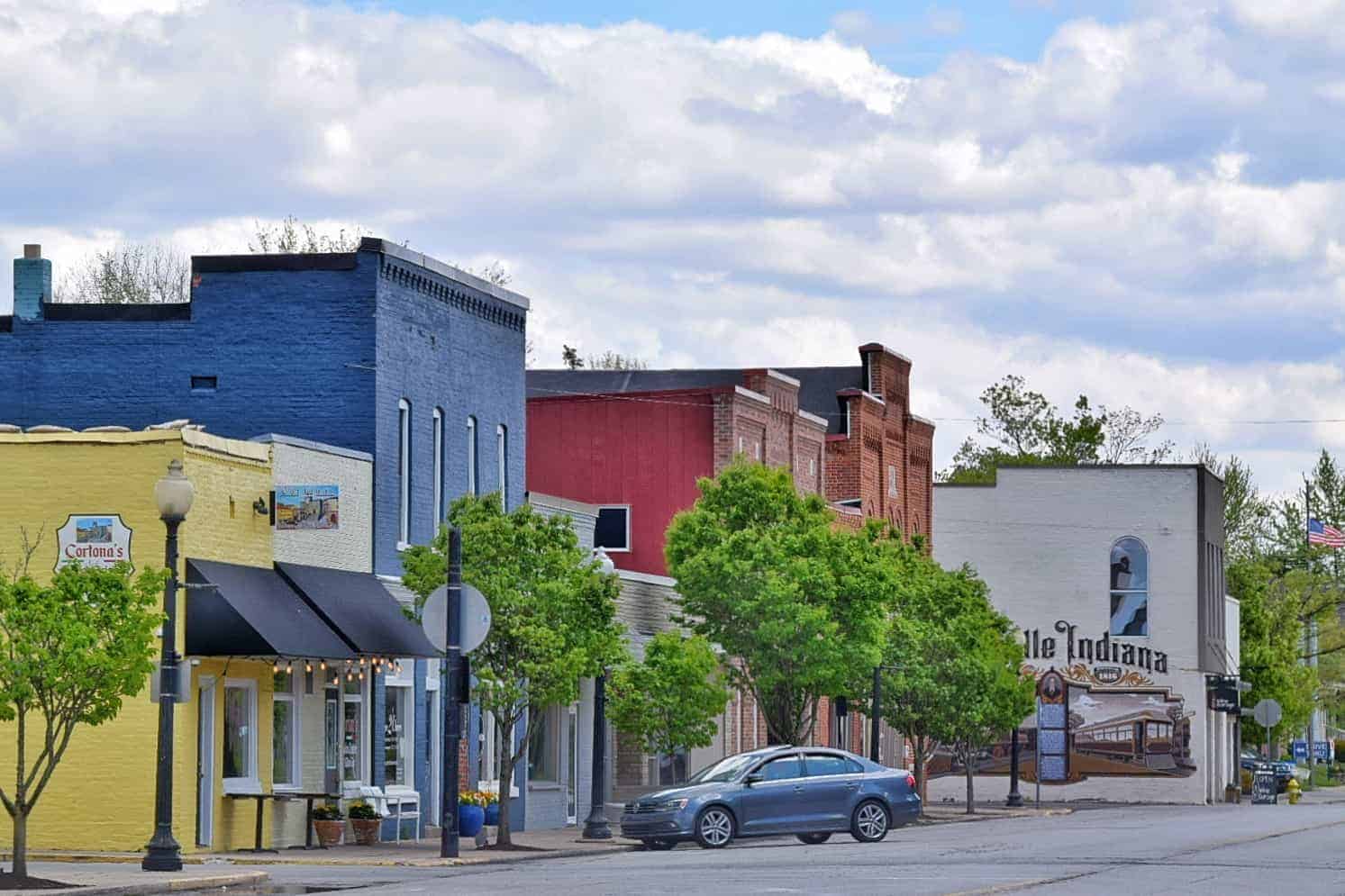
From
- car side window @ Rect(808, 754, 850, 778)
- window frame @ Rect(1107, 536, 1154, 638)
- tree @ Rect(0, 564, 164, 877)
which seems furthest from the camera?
window frame @ Rect(1107, 536, 1154, 638)

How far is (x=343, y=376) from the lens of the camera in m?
36.4

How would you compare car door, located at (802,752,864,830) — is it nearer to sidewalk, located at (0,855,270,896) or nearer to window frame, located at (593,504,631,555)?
sidewalk, located at (0,855,270,896)

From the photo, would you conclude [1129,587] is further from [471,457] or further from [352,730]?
[352,730]

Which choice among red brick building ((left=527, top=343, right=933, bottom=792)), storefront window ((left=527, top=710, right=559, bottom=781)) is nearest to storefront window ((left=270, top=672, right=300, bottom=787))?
storefront window ((left=527, top=710, right=559, bottom=781))

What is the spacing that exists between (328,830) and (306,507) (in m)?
4.75

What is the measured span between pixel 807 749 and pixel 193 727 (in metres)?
9.43

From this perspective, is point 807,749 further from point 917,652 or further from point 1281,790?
point 1281,790

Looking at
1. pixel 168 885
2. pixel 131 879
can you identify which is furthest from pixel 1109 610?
pixel 168 885

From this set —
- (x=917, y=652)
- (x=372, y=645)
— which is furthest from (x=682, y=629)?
(x=372, y=645)

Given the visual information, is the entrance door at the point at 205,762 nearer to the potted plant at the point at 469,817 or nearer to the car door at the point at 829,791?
the potted plant at the point at 469,817

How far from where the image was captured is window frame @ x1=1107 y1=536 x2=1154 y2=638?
242ft

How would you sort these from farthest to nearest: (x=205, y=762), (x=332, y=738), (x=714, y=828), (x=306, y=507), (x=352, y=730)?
(x=352, y=730) < (x=332, y=738) < (x=714, y=828) < (x=306, y=507) < (x=205, y=762)

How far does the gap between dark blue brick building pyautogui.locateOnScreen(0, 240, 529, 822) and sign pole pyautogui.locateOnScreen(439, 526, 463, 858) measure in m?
5.24

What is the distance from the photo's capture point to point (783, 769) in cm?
3484
